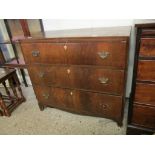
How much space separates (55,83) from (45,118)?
563mm

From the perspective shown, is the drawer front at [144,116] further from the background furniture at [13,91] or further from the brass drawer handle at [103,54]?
the background furniture at [13,91]

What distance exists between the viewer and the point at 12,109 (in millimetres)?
2025

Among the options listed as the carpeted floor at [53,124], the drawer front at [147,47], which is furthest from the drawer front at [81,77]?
the carpeted floor at [53,124]

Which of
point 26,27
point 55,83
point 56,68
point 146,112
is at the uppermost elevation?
point 26,27

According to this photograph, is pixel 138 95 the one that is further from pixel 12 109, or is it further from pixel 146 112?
pixel 12 109

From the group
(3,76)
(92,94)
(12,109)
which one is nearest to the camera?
(92,94)

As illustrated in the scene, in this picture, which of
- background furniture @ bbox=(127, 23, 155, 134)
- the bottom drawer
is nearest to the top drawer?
background furniture @ bbox=(127, 23, 155, 134)

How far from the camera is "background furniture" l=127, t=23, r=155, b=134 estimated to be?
38.4 inches

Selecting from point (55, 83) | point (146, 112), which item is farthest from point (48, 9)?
point (146, 112)

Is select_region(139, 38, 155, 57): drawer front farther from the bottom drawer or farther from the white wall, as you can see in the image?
the white wall

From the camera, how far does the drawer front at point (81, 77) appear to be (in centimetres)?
129

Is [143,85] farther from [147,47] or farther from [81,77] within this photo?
[81,77]

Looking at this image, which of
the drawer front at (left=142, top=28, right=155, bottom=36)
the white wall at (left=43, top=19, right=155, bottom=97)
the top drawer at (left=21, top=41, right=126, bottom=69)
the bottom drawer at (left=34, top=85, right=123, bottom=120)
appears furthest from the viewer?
the white wall at (left=43, top=19, right=155, bottom=97)

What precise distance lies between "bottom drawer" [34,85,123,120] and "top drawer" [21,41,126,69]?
1.18 ft
